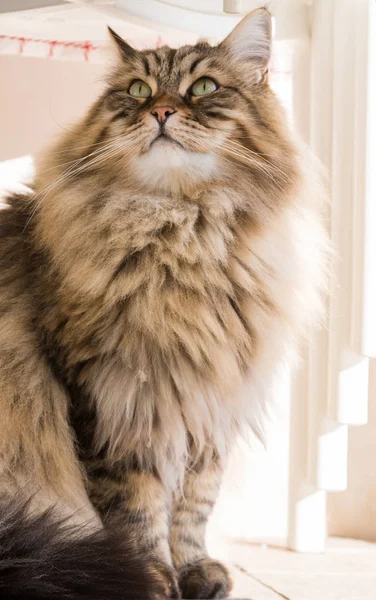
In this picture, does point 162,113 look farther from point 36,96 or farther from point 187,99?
point 36,96

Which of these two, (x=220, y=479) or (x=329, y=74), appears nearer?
(x=220, y=479)

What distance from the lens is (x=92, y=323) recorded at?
1.49 metres

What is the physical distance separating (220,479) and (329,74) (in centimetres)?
106

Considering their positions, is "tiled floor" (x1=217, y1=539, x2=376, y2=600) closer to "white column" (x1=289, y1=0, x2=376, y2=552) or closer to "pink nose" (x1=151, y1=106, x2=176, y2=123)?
"white column" (x1=289, y1=0, x2=376, y2=552)

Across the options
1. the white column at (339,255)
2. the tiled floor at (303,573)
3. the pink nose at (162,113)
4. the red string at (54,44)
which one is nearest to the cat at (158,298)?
the pink nose at (162,113)

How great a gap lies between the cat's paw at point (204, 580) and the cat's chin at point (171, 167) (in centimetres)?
76

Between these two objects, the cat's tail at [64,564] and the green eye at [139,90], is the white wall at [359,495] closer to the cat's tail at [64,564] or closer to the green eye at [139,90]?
the green eye at [139,90]

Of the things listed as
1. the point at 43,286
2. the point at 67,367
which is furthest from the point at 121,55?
the point at 67,367

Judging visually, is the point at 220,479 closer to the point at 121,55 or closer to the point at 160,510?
the point at 160,510

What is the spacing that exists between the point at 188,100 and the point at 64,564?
91cm

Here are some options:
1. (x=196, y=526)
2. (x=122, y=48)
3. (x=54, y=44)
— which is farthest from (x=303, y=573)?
(x=54, y=44)

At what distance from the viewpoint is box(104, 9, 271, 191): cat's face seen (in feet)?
4.98

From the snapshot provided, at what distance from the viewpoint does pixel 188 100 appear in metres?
1.59

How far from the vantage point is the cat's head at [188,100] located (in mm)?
1520
